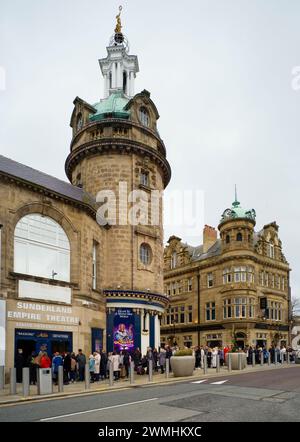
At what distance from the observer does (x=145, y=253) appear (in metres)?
32.4

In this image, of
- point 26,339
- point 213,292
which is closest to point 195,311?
point 213,292

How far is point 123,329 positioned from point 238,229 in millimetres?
23803

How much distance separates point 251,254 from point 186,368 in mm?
28334

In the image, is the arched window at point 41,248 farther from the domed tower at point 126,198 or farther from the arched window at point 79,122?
the arched window at point 79,122

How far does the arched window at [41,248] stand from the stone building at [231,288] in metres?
27.4

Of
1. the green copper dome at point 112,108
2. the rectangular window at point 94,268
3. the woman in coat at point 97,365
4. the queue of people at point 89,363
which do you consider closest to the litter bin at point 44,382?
the queue of people at point 89,363

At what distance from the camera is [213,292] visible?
52469 mm

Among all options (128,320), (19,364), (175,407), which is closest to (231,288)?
(128,320)

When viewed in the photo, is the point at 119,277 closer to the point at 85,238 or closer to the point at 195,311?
the point at 85,238

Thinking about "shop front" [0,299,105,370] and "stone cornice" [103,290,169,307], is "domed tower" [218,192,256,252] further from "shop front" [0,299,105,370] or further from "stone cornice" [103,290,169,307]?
"shop front" [0,299,105,370]

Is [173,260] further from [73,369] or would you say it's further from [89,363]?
[73,369]

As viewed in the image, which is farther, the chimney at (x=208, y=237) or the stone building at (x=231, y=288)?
the chimney at (x=208, y=237)

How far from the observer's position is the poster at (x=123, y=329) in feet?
95.6
